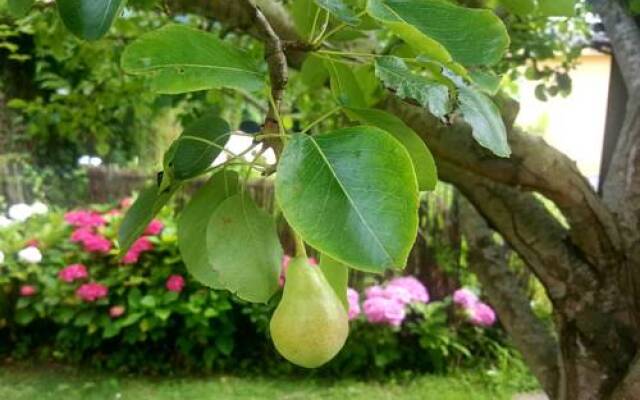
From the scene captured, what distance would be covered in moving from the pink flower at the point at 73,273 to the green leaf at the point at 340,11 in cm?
393

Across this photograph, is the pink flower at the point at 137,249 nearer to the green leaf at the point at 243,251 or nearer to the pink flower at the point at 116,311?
the pink flower at the point at 116,311

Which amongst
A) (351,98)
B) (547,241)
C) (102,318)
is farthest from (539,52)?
(102,318)

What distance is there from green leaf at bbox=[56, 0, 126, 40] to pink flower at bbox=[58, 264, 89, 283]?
153 inches

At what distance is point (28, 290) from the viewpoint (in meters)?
4.33

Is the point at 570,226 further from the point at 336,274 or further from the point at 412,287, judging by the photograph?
the point at 412,287

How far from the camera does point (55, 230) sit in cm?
472

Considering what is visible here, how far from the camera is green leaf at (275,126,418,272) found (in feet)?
1.60

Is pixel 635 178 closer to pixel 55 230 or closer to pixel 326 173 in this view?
pixel 326 173

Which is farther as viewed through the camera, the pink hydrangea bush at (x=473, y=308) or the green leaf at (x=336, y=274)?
the pink hydrangea bush at (x=473, y=308)

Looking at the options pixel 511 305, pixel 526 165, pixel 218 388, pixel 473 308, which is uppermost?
pixel 526 165

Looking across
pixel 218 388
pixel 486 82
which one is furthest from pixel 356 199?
pixel 218 388

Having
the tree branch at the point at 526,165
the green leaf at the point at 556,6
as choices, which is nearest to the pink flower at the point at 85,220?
the tree branch at the point at 526,165

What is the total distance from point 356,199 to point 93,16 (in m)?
0.26

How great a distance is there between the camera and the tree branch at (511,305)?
1871 millimetres
